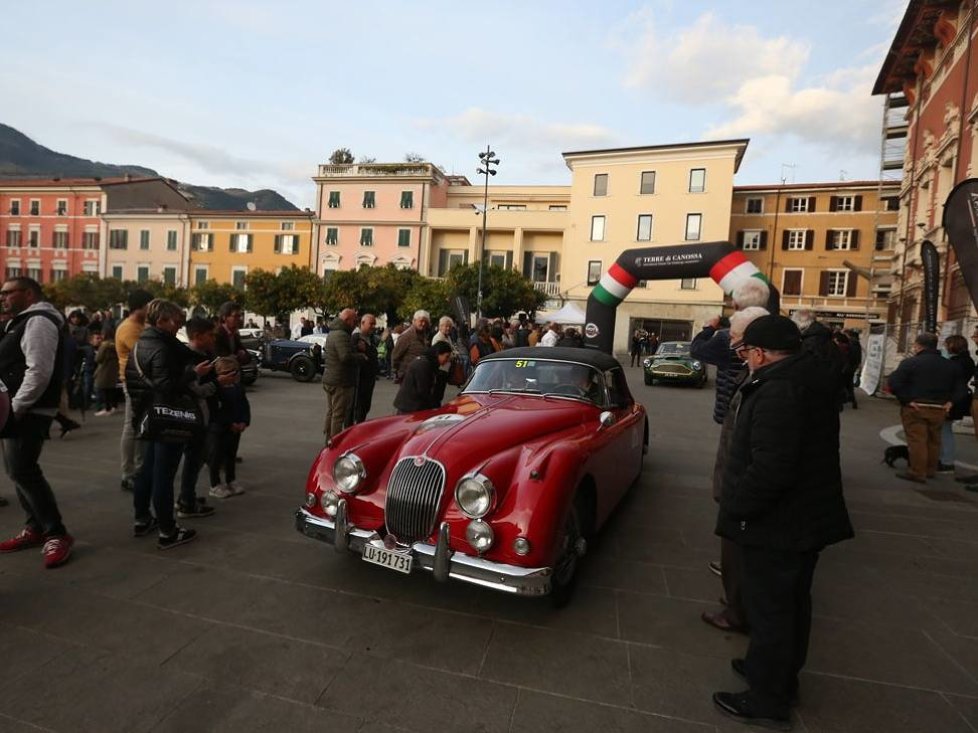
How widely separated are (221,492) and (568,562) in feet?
11.6

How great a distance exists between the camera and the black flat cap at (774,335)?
2404mm

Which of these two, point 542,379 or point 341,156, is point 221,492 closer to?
point 542,379

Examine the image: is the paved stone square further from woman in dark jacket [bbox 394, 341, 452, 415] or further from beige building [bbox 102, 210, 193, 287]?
beige building [bbox 102, 210, 193, 287]

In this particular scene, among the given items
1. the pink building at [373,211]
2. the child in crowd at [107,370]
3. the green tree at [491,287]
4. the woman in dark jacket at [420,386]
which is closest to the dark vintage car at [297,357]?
the child in crowd at [107,370]

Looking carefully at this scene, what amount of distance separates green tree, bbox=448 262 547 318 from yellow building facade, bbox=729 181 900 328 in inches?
670

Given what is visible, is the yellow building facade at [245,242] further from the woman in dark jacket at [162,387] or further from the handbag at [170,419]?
the handbag at [170,419]

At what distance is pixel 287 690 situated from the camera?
2.50m

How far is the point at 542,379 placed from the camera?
501cm

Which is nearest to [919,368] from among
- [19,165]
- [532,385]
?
[532,385]

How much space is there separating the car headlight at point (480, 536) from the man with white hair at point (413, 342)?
169 inches

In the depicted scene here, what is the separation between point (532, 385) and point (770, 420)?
111 inches

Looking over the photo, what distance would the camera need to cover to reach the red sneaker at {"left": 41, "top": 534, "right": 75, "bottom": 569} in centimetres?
358

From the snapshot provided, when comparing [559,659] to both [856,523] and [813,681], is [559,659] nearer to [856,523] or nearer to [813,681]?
[813,681]

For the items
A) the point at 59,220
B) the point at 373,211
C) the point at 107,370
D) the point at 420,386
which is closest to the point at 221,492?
the point at 420,386
